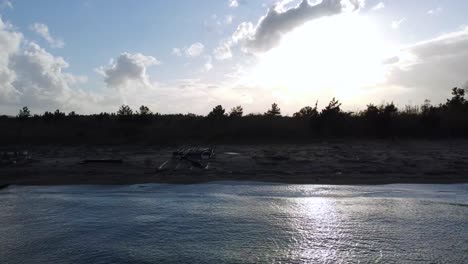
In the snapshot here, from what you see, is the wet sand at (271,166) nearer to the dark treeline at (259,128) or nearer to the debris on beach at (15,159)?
the debris on beach at (15,159)

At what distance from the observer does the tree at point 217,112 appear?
23109mm

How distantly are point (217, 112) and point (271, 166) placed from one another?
12334 mm

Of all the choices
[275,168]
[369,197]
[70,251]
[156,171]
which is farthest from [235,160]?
[70,251]

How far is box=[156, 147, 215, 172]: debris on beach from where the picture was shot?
11.7 meters

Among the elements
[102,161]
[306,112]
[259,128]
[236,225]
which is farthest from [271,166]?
[306,112]

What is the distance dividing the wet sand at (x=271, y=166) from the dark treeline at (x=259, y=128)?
3042mm

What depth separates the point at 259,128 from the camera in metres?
19.8

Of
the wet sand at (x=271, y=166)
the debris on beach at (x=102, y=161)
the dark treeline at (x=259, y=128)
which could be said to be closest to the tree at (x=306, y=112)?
the dark treeline at (x=259, y=128)

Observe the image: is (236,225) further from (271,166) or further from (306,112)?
(306,112)

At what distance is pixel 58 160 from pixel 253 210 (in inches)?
348

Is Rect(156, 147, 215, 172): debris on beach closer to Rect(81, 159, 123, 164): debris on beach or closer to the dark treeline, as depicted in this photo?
Rect(81, 159, 123, 164): debris on beach

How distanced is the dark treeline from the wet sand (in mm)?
3042

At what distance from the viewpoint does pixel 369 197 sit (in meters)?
7.81

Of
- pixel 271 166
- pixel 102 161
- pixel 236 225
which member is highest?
pixel 102 161
